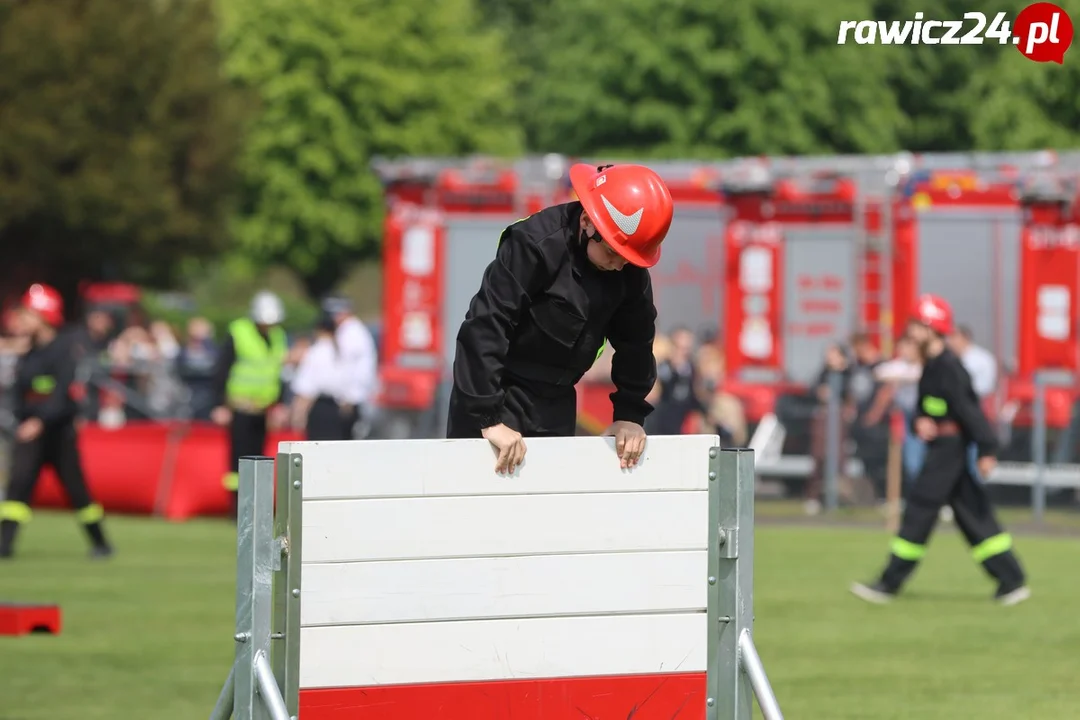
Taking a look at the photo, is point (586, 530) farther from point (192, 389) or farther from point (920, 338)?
point (192, 389)

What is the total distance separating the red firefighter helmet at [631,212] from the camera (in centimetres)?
588

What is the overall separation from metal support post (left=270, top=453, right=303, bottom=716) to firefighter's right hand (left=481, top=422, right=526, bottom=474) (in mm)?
562

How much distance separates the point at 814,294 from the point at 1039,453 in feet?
13.2

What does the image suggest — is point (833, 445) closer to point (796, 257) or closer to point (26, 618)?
point (796, 257)

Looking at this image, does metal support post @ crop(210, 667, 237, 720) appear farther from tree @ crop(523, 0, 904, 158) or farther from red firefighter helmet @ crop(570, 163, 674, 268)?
tree @ crop(523, 0, 904, 158)

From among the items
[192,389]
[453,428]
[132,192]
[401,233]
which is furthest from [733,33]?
[453,428]

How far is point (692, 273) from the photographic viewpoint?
23219mm

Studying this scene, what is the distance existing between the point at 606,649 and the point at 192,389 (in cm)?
2497

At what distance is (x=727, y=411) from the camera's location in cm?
2127

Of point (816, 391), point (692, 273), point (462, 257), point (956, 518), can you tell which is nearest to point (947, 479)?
point (956, 518)

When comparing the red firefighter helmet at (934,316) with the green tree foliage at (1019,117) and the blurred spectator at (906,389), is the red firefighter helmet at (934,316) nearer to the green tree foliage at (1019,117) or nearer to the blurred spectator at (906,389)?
the blurred spectator at (906,389)

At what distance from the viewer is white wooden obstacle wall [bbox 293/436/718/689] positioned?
5387 mm

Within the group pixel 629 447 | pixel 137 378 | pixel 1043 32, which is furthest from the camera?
pixel 137 378

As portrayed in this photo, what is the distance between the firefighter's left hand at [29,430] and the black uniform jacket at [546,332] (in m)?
9.24
